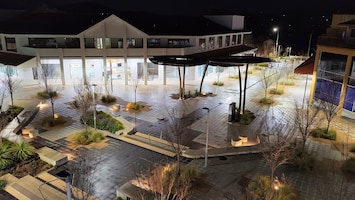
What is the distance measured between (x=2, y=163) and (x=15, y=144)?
1.80 metres

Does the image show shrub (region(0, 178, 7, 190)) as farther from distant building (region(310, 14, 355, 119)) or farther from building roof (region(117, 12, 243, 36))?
building roof (region(117, 12, 243, 36))

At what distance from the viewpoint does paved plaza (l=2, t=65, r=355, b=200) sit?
1485 cm

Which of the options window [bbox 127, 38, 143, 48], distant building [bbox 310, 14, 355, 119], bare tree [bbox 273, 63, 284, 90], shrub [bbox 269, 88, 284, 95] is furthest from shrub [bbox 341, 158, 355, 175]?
window [bbox 127, 38, 143, 48]

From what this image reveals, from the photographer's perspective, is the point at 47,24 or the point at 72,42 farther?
the point at 47,24

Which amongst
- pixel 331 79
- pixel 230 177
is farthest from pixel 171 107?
pixel 331 79

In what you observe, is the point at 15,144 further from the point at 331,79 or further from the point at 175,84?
the point at 331,79

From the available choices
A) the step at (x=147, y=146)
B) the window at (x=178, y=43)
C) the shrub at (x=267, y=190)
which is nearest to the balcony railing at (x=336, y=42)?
the shrub at (x=267, y=190)

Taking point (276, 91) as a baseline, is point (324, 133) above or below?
below

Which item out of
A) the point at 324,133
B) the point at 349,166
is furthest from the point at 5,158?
the point at 324,133

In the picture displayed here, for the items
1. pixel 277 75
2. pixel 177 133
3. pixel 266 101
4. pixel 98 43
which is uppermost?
pixel 98 43

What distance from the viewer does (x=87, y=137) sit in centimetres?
1967

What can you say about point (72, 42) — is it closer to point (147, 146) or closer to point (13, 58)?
point (13, 58)

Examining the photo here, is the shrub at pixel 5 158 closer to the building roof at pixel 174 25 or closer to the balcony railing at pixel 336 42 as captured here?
the building roof at pixel 174 25

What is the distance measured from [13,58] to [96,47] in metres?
10.6
